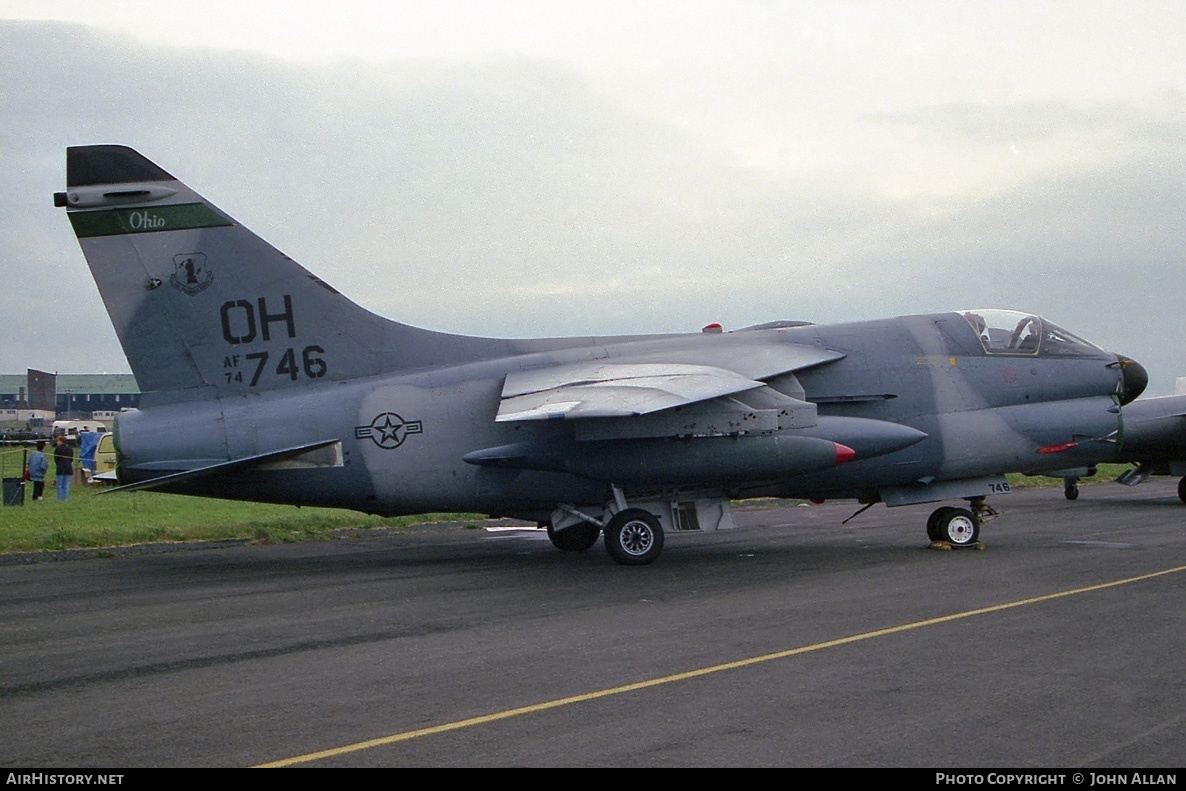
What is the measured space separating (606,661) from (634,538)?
6.73 meters

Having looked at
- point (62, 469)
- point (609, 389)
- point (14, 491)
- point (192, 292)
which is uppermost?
point (192, 292)

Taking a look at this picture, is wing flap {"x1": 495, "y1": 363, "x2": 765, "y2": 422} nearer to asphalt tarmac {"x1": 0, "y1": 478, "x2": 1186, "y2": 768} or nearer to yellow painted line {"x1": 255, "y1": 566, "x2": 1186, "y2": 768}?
asphalt tarmac {"x1": 0, "y1": 478, "x2": 1186, "y2": 768}

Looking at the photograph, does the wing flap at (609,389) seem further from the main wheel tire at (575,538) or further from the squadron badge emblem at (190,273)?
the squadron badge emblem at (190,273)

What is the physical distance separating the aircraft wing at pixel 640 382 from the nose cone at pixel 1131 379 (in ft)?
15.6

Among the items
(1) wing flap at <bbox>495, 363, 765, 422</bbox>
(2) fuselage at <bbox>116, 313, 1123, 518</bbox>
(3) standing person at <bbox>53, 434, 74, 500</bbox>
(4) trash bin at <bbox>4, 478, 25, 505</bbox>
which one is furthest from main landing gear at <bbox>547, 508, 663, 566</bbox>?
(3) standing person at <bbox>53, 434, 74, 500</bbox>

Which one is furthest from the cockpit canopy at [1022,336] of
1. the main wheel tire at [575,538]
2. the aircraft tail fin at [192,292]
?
the aircraft tail fin at [192,292]

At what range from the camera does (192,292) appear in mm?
15555

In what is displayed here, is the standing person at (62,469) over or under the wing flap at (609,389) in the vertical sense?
under

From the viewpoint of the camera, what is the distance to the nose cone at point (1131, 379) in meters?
17.2

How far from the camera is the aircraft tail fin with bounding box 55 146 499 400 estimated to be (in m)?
15.3

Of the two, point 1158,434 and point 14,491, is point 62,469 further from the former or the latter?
point 1158,434

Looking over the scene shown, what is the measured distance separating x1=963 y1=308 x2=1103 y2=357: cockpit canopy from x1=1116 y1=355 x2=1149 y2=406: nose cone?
45 centimetres

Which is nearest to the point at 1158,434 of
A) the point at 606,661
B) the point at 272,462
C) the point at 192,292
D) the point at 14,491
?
the point at 272,462

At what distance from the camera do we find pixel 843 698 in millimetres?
7148
